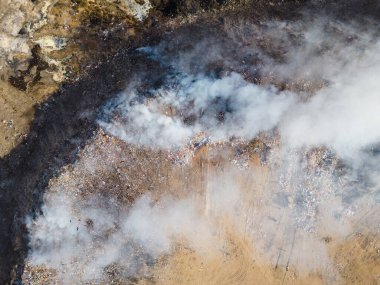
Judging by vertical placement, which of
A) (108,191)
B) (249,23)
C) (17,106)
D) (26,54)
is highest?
(249,23)

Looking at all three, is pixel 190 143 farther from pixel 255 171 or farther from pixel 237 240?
pixel 237 240

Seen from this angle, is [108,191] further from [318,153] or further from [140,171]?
[318,153]

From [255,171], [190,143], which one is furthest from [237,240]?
[190,143]

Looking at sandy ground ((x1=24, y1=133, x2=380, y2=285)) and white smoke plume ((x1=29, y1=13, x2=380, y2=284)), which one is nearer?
sandy ground ((x1=24, y1=133, x2=380, y2=285))

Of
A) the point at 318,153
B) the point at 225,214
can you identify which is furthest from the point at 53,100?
the point at 318,153

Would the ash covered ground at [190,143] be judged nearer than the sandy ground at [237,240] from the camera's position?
No

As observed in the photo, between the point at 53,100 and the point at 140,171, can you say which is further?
the point at 53,100

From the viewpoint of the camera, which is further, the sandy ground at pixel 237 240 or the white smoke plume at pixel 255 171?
the white smoke plume at pixel 255 171

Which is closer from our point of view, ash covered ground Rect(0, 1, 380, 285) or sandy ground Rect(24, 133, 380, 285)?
sandy ground Rect(24, 133, 380, 285)
